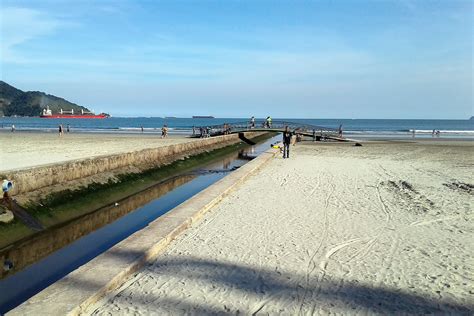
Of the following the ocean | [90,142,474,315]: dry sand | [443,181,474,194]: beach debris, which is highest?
the ocean

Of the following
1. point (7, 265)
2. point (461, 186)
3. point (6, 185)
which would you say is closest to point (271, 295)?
point (7, 265)

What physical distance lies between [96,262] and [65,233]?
422 centimetres

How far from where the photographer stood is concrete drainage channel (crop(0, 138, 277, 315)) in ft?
14.7

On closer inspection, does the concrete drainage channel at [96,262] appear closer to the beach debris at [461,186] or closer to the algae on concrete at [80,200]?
the algae on concrete at [80,200]

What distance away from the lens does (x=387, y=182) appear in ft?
47.9

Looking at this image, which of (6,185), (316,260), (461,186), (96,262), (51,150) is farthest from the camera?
(51,150)

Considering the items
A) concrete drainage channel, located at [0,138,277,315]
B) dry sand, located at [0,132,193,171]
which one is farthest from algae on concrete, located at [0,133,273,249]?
dry sand, located at [0,132,193,171]

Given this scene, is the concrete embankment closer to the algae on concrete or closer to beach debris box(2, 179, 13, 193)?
the algae on concrete

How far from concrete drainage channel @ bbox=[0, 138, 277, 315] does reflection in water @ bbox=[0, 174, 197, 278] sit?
24 cm

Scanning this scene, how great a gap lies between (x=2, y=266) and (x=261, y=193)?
7.02 metres

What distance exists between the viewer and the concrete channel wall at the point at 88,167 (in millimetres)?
10680

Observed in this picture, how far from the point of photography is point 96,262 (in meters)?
5.62

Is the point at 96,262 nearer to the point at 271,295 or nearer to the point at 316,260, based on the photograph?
the point at 271,295

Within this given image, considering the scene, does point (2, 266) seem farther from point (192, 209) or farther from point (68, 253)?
point (192, 209)
